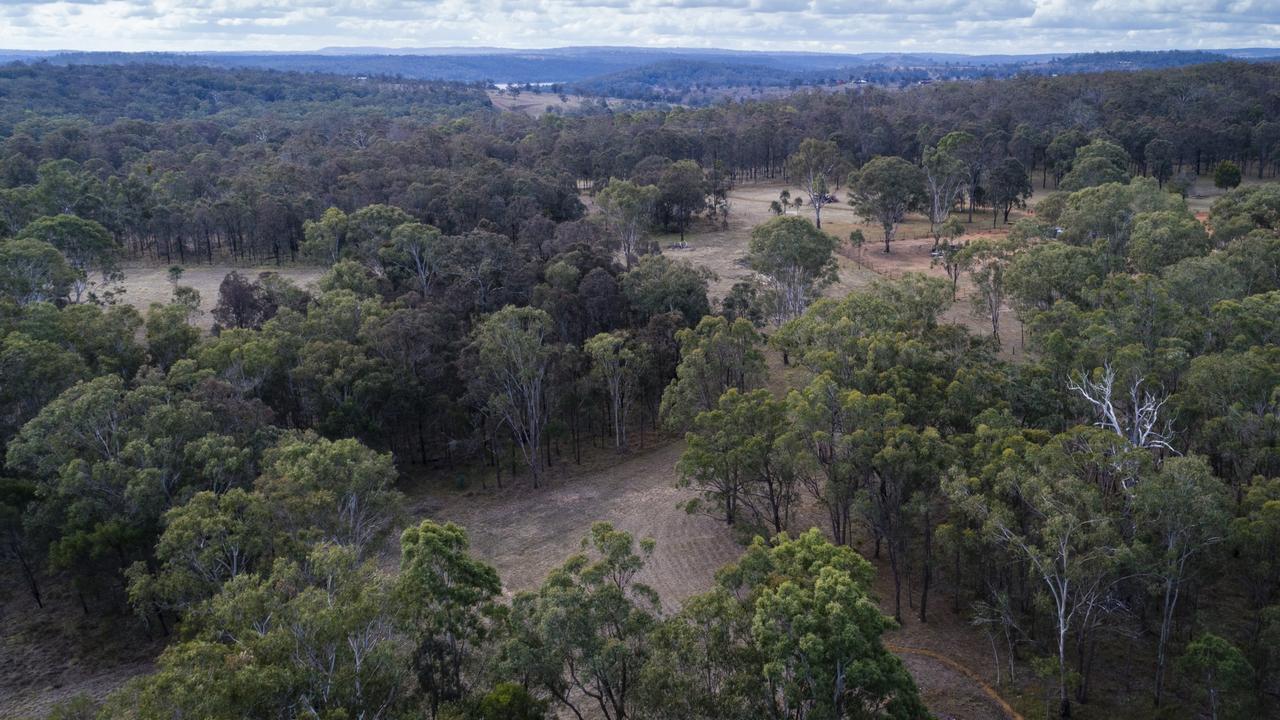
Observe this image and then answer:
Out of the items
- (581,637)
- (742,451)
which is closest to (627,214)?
(742,451)

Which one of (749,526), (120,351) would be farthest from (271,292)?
(749,526)

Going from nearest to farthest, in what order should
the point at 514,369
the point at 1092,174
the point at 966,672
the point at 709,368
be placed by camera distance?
the point at 966,672, the point at 709,368, the point at 514,369, the point at 1092,174

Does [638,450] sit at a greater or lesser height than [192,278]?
lesser

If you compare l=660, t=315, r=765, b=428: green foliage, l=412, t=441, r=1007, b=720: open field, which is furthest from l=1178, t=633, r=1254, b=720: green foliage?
l=660, t=315, r=765, b=428: green foliage

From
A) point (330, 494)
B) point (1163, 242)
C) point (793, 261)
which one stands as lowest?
point (330, 494)

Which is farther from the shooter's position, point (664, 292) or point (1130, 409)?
point (664, 292)

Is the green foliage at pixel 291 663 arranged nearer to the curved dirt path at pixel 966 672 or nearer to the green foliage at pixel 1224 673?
the curved dirt path at pixel 966 672

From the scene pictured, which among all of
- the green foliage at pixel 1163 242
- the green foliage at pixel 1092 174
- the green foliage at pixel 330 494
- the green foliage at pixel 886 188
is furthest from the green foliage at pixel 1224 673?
the green foliage at pixel 1092 174

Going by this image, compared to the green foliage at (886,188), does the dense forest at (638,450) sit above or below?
below

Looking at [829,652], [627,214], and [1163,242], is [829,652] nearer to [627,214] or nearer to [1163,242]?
[1163,242]

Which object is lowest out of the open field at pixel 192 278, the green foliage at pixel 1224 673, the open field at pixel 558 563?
the open field at pixel 558 563
